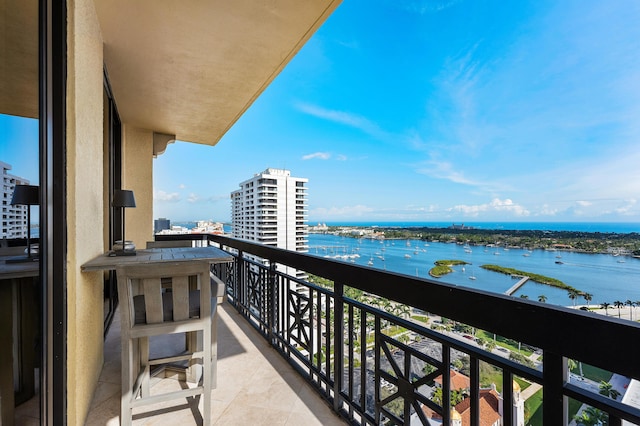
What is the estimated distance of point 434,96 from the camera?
1997 centimetres

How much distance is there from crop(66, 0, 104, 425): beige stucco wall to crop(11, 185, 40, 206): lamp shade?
0.86 feet

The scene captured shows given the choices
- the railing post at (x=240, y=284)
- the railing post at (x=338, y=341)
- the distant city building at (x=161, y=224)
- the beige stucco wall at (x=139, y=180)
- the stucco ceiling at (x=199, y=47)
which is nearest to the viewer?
the railing post at (x=338, y=341)

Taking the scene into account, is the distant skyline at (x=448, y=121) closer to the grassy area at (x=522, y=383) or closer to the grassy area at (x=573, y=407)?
the grassy area at (x=522, y=383)

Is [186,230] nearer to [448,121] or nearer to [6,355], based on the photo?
[6,355]

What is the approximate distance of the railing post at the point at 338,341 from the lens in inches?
67.3

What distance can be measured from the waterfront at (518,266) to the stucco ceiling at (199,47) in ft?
6.08

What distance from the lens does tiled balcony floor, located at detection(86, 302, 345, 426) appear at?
1734 millimetres

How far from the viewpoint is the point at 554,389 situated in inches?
29.9

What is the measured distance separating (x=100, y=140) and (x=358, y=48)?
14.9 meters

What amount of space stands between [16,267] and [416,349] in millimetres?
1655

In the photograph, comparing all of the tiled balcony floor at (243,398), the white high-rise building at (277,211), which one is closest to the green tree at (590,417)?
the tiled balcony floor at (243,398)

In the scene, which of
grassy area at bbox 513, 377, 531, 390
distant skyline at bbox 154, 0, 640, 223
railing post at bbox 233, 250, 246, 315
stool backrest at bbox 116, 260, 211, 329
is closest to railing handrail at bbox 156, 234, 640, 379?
grassy area at bbox 513, 377, 531, 390

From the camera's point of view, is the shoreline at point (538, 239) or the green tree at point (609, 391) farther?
the shoreline at point (538, 239)

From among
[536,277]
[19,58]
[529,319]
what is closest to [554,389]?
[529,319]
